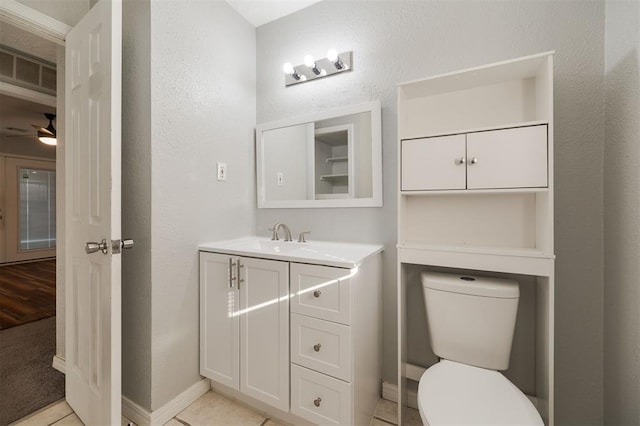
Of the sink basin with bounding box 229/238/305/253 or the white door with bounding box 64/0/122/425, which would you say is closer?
the white door with bounding box 64/0/122/425

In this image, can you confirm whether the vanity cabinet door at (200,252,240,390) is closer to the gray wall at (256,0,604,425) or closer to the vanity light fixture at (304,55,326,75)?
the gray wall at (256,0,604,425)

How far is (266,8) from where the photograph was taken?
6.20ft

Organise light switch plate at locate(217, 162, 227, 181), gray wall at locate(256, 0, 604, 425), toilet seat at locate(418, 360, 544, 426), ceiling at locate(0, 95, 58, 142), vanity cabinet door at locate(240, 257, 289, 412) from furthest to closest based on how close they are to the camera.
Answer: ceiling at locate(0, 95, 58, 142)
light switch plate at locate(217, 162, 227, 181)
vanity cabinet door at locate(240, 257, 289, 412)
gray wall at locate(256, 0, 604, 425)
toilet seat at locate(418, 360, 544, 426)

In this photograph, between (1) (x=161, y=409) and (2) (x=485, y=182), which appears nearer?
(2) (x=485, y=182)

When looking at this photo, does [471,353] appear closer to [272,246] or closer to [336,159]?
[272,246]

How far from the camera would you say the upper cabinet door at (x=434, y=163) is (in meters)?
1.24

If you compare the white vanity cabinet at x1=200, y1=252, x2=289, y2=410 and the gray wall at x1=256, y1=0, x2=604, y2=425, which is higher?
the gray wall at x1=256, y1=0, x2=604, y2=425

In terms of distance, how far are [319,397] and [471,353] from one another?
2.41 feet

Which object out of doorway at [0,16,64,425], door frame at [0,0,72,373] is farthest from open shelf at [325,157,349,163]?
doorway at [0,16,64,425]

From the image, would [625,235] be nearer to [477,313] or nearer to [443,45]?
[477,313]

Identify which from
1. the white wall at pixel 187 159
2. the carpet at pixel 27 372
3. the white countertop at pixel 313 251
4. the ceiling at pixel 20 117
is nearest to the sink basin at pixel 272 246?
the white countertop at pixel 313 251

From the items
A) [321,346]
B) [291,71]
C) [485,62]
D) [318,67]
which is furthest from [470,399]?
[291,71]

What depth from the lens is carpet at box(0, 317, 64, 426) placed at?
1.52 metres

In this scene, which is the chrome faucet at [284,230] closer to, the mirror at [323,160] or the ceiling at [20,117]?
the mirror at [323,160]
